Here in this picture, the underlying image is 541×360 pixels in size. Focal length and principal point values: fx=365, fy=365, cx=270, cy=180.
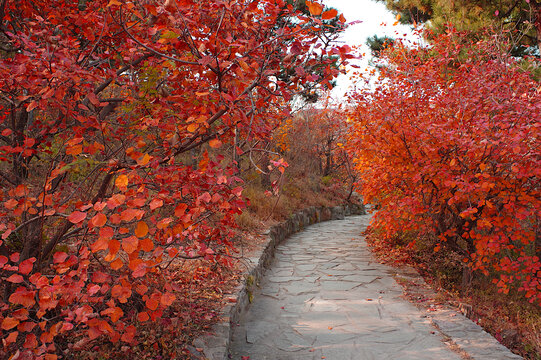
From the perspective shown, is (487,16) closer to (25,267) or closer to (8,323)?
(25,267)

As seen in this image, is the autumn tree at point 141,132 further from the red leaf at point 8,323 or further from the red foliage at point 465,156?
the red foliage at point 465,156

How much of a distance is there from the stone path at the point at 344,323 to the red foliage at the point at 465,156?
116 centimetres

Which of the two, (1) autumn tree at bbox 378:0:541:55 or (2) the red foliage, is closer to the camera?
(2) the red foliage

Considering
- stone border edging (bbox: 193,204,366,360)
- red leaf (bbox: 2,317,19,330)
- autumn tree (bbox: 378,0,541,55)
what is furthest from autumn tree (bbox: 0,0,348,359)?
autumn tree (bbox: 378,0,541,55)

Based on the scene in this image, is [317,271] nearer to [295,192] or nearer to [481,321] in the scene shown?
[481,321]

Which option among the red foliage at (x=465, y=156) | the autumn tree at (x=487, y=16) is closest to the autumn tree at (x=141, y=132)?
the red foliage at (x=465, y=156)

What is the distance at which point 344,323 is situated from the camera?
4.01 metres

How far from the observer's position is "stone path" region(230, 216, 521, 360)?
131 inches

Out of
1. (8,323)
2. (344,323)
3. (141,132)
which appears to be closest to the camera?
(8,323)

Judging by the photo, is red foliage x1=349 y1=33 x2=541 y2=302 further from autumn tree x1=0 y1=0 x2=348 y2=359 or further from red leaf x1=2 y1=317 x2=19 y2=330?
red leaf x1=2 y1=317 x2=19 y2=330

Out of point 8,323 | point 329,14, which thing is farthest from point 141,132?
point 329,14

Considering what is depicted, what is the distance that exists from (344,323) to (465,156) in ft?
8.12

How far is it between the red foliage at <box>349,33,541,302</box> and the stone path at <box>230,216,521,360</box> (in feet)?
3.80

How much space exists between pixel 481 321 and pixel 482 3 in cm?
646
